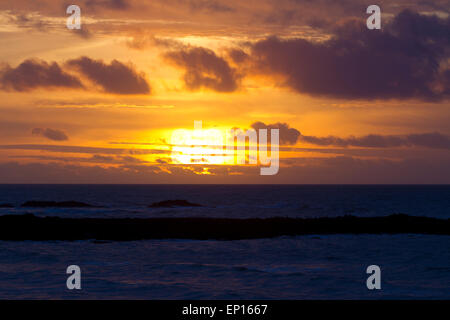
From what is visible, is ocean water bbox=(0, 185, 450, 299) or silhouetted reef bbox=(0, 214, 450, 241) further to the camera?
silhouetted reef bbox=(0, 214, 450, 241)

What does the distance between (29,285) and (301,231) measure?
26043mm

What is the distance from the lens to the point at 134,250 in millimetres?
33688

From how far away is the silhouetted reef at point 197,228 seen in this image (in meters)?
40.4

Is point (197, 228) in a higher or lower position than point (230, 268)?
higher

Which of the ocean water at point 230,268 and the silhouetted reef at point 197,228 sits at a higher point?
the silhouetted reef at point 197,228

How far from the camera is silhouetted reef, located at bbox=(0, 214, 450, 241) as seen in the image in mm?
40438

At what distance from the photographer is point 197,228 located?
44594mm

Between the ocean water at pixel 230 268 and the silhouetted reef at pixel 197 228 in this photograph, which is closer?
the ocean water at pixel 230 268

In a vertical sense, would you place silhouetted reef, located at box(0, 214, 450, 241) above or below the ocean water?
above

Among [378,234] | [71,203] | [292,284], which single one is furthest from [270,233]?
[71,203]

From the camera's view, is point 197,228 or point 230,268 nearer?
point 230,268
